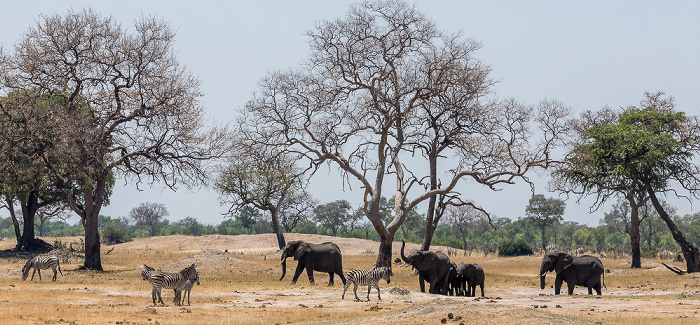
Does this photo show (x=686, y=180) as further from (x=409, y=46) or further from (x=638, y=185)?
(x=409, y=46)

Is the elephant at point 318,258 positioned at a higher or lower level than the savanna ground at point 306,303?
higher

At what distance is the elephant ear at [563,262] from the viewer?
101 feet

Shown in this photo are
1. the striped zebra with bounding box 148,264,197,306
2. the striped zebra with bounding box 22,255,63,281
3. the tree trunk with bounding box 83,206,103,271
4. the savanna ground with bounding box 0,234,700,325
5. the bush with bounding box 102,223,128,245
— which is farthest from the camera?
the bush with bounding box 102,223,128,245

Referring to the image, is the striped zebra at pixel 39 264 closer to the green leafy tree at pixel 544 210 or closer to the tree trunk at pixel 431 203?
the tree trunk at pixel 431 203

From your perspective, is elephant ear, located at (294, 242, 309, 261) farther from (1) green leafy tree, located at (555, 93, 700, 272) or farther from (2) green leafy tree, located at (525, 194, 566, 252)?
(2) green leafy tree, located at (525, 194, 566, 252)

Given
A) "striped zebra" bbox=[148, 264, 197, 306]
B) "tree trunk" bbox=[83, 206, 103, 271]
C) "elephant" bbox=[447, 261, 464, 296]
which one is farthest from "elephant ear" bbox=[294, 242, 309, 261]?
"tree trunk" bbox=[83, 206, 103, 271]

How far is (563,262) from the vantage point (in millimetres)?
30984

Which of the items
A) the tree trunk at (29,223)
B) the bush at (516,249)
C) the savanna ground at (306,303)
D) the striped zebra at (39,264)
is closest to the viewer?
the savanna ground at (306,303)

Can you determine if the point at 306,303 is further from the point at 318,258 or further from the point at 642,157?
the point at 642,157

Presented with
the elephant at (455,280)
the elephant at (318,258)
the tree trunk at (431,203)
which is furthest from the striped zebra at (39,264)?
the tree trunk at (431,203)

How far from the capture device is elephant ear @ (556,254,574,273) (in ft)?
101

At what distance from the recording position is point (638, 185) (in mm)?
48844

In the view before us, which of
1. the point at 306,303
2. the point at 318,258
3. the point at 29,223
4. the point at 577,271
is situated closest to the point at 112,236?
the point at 29,223

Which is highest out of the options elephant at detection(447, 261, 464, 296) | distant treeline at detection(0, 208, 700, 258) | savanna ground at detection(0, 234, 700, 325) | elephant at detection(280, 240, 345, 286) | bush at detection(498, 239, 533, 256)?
distant treeline at detection(0, 208, 700, 258)
